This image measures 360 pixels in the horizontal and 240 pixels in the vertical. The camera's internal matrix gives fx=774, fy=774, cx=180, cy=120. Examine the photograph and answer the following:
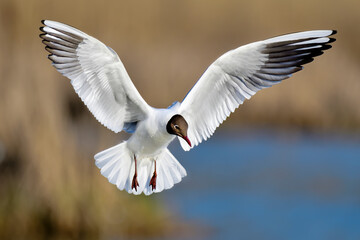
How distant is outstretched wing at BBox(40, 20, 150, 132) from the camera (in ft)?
17.1

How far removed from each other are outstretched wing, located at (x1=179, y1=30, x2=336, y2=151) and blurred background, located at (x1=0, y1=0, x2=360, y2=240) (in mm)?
3356

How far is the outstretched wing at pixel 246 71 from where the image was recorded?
17.7 feet

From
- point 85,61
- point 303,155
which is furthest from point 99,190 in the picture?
point 303,155

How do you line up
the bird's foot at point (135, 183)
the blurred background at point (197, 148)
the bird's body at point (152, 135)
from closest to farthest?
the bird's body at point (152, 135)
the bird's foot at point (135, 183)
the blurred background at point (197, 148)

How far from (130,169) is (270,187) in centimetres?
766

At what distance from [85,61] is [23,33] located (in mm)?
4259

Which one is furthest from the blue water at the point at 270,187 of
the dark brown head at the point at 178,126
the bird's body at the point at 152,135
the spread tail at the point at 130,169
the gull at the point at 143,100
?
the dark brown head at the point at 178,126

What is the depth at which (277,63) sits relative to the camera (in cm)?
551

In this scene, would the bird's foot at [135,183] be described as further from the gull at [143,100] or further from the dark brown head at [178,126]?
the dark brown head at [178,126]

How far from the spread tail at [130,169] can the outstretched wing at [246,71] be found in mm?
262

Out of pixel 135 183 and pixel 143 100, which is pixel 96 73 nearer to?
pixel 143 100

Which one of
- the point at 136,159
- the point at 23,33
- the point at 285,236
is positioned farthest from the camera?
the point at 285,236

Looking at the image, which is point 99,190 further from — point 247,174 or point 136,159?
point 247,174

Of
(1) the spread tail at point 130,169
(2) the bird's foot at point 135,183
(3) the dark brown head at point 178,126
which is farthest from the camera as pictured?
(1) the spread tail at point 130,169
